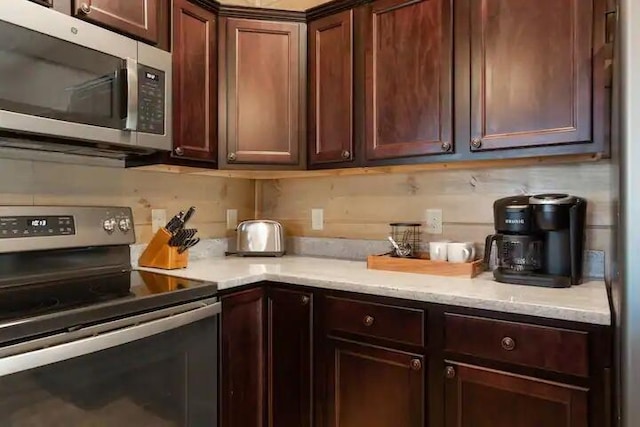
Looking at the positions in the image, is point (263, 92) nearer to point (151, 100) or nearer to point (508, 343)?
point (151, 100)

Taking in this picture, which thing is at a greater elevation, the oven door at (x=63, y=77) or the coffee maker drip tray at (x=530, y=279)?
the oven door at (x=63, y=77)

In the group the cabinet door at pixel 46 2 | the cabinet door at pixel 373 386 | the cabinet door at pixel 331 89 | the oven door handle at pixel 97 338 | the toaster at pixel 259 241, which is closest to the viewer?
the oven door handle at pixel 97 338

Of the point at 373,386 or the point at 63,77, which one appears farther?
the point at 373,386

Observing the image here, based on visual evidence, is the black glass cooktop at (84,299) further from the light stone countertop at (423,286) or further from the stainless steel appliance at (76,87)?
the stainless steel appliance at (76,87)

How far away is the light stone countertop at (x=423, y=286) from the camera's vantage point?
4.14ft

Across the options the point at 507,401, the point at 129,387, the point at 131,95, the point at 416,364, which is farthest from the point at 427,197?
the point at 129,387

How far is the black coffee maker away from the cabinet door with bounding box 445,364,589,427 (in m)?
0.38

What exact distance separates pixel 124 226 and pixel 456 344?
1.39 metres

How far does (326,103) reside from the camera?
2080 mm

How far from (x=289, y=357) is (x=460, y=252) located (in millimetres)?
812

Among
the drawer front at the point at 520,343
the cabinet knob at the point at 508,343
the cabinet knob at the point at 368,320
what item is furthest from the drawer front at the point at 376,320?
the cabinet knob at the point at 508,343

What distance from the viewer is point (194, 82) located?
6.30ft

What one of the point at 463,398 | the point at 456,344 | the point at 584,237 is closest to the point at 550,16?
the point at 584,237

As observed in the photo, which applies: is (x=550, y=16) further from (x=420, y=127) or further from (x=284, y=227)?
(x=284, y=227)
